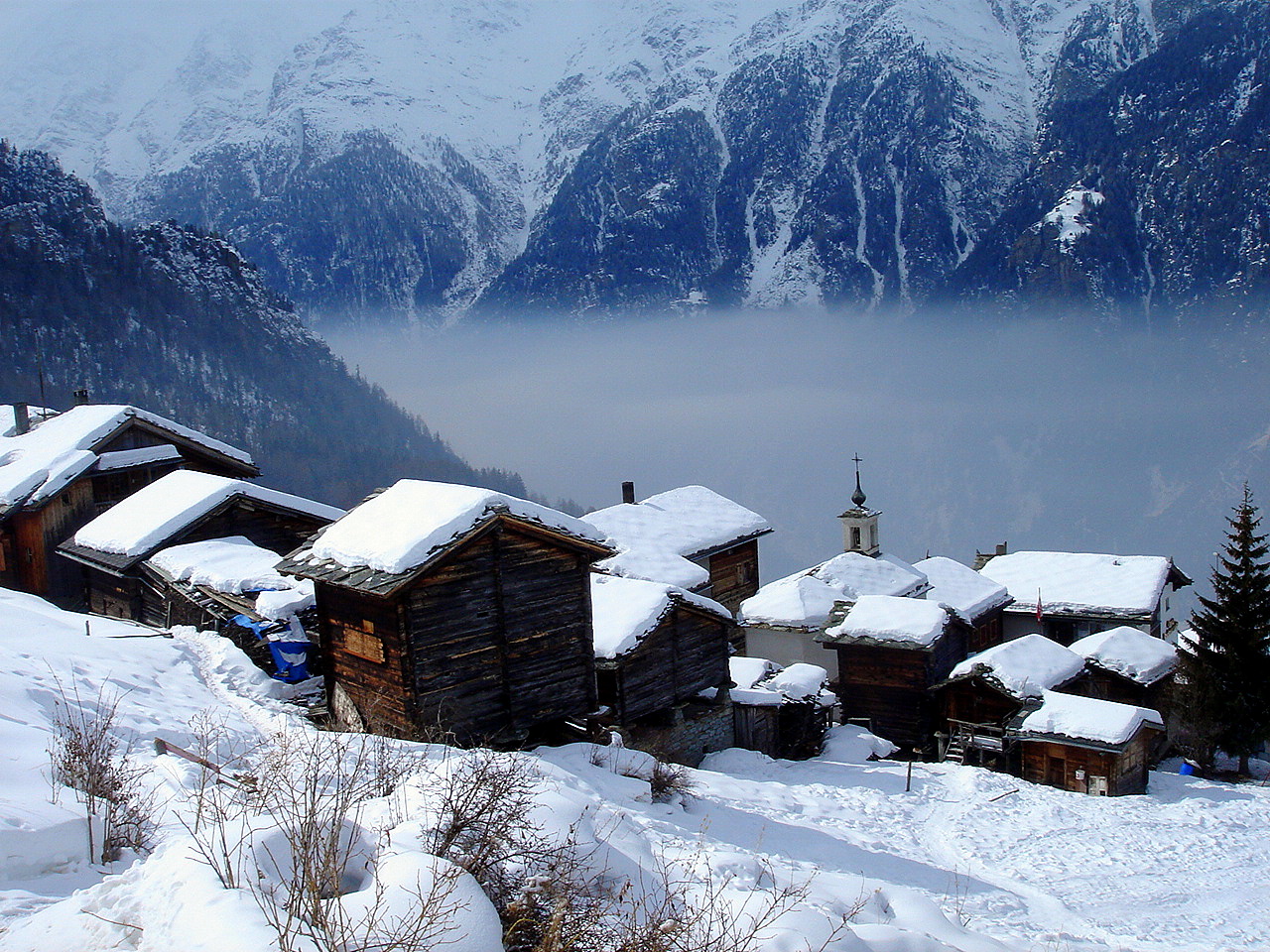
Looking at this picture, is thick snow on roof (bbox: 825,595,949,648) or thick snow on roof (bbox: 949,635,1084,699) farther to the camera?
thick snow on roof (bbox: 825,595,949,648)

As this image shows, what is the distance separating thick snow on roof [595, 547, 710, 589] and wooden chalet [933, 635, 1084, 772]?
8861mm

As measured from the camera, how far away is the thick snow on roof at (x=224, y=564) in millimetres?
23248

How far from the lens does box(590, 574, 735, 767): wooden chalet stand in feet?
71.4

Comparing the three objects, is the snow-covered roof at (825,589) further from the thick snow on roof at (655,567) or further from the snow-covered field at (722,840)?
the snow-covered field at (722,840)

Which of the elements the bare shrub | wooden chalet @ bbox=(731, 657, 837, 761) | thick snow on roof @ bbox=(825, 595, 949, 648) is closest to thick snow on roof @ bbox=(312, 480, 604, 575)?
the bare shrub

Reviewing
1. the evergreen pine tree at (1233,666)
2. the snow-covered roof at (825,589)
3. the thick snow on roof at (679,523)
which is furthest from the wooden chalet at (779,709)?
the evergreen pine tree at (1233,666)

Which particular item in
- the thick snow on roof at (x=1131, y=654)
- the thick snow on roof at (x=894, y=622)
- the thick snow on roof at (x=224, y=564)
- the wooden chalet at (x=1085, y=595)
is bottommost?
the wooden chalet at (x=1085, y=595)

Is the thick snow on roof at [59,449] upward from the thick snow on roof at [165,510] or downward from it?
upward

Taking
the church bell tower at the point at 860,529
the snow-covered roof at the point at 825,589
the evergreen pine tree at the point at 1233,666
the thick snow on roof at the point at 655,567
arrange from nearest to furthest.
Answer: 1. the evergreen pine tree at the point at 1233,666
2. the thick snow on roof at the point at 655,567
3. the snow-covered roof at the point at 825,589
4. the church bell tower at the point at 860,529

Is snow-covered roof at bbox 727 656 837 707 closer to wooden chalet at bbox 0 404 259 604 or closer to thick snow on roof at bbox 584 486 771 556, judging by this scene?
thick snow on roof at bbox 584 486 771 556

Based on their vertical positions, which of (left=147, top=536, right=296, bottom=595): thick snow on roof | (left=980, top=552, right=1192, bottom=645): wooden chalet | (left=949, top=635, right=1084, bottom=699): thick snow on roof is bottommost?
(left=980, top=552, right=1192, bottom=645): wooden chalet

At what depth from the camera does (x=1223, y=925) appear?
15727mm

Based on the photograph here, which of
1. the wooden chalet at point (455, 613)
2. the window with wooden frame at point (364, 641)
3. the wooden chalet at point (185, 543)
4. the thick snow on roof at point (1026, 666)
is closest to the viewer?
the wooden chalet at point (455, 613)

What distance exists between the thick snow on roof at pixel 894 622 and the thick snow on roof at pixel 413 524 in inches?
704
